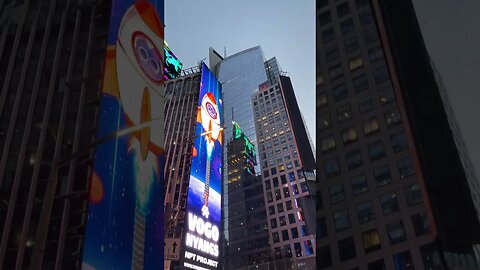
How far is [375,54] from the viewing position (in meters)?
57.3

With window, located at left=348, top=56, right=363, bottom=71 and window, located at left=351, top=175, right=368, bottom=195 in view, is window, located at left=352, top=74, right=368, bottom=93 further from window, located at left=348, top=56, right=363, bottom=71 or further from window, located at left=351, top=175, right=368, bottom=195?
window, located at left=351, top=175, right=368, bottom=195

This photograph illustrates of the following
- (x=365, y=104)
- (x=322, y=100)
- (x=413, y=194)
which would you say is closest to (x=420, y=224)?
(x=413, y=194)

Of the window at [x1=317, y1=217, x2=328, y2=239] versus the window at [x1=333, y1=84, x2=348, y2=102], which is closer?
the window at [x1=317, y1=217, x2=328, y2=239]

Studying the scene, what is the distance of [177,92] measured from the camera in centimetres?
10544

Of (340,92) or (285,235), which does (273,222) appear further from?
(340,92)

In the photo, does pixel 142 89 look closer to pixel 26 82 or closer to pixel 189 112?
pixel 26 82

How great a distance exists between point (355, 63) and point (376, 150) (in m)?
14.3

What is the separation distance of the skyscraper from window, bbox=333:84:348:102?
29 centimetres

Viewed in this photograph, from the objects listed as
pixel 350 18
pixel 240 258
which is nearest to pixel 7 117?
pixel 350 18

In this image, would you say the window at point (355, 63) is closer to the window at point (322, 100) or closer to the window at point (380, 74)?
the window at point (380, 74)

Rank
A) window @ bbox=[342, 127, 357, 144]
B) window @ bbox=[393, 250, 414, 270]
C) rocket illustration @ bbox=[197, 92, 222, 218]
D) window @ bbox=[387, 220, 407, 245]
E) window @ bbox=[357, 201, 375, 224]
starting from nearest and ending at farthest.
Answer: window @ bbox=[393, 250, 414, 270] → window @ bbox=[387, 220, 407, 245] → window @ bbox=[357, 201, 375, 224] → window @ bbox=[342, 127, 357, 144] → rocket illustration @ bbox=[197, 92, 222, 218]

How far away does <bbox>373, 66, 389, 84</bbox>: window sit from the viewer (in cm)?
5469

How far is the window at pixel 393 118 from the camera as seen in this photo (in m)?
50.3

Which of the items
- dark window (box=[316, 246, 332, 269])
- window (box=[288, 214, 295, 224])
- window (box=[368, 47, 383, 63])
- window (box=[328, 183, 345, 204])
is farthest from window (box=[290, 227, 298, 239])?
dark window (box=[316, 246, 332, 269])
